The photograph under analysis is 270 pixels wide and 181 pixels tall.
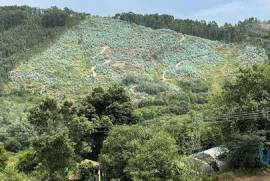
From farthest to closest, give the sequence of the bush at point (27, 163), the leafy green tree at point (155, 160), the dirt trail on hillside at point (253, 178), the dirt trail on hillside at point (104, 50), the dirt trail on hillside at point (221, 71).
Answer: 1. the dirt trail on hillside at point (104, 50)
2. the dirt trail on hillside at point (221, 71)
3. the bush at point (27, 163)
4. the dirt trail on hillside at point (253, 178)
5. the leafy green tree at point (155, 160)

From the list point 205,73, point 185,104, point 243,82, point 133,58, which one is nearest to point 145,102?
point 185,104

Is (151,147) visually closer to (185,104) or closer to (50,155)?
(50,155)

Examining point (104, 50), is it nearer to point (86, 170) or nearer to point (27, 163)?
point (27, 163)

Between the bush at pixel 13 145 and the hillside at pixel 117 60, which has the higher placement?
the hillside at pixel 117 60

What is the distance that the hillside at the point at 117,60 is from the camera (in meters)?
153

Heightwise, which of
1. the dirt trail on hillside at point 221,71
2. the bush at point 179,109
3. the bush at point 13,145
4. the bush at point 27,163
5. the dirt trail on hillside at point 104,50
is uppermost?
the dirt trail on hillside at point 104,50

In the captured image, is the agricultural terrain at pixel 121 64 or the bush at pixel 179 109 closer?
the bush at pixel 179 109

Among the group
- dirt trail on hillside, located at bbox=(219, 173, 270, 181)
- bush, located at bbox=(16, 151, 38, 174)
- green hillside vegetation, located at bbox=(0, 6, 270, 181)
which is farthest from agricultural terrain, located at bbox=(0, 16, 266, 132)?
dirt trail on hillside, located at bbox=(219, 173, 270, 181)

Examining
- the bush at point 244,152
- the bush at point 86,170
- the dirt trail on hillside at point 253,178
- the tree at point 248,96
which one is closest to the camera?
the dirt trail on hillside at point 253,178

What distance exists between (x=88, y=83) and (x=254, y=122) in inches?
3918

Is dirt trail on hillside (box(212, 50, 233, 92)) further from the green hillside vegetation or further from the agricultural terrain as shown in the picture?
the green hillside vegetation

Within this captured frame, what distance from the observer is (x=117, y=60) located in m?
175

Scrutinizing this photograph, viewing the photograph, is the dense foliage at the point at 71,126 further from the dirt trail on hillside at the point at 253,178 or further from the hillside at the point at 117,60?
the hillside at the point at 117,60

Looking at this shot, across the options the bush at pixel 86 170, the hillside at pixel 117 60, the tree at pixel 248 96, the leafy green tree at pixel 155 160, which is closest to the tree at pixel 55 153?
the bush at pixel 86 170
